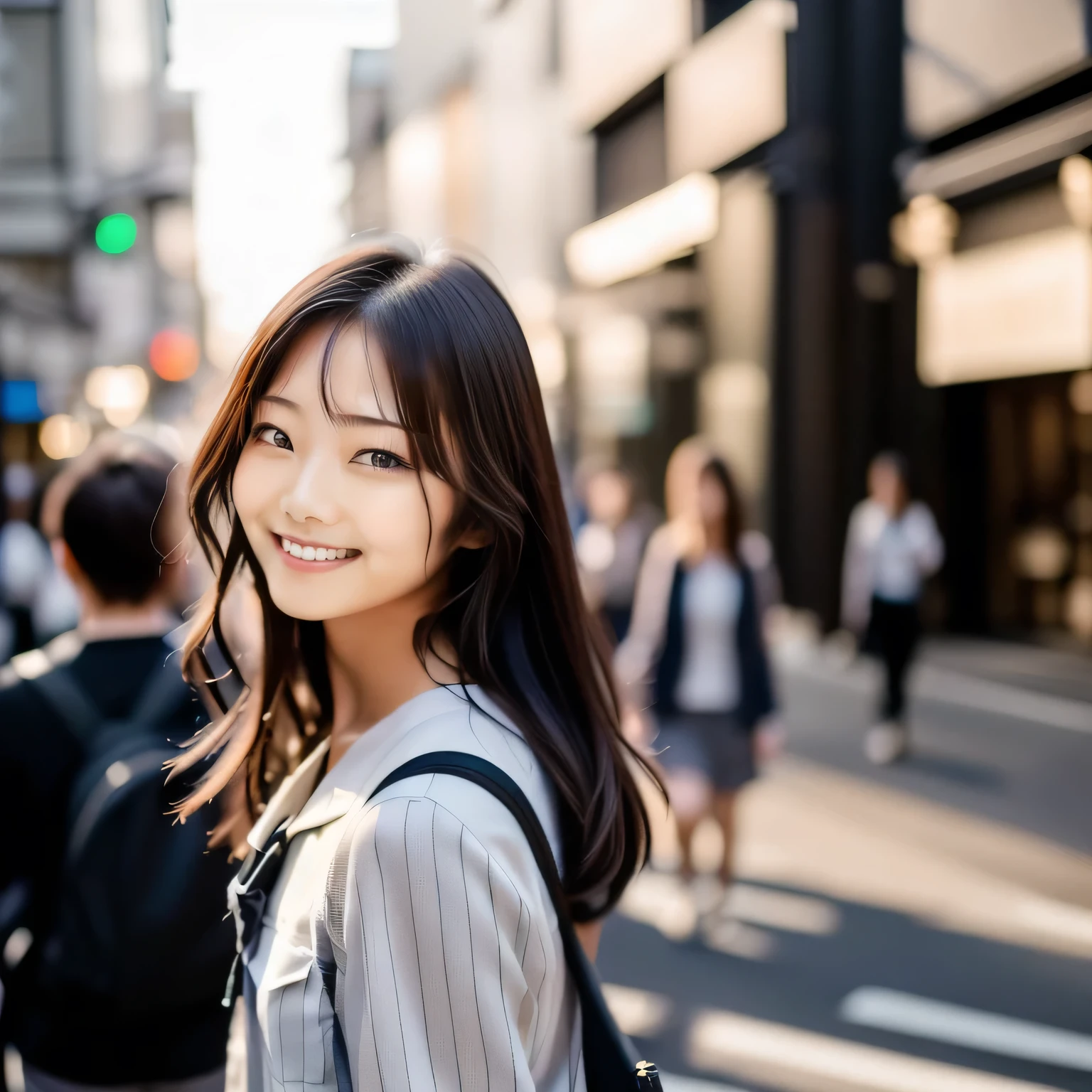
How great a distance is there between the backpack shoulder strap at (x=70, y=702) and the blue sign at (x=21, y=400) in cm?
1351

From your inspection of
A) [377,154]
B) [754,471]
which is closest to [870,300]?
[754,471]

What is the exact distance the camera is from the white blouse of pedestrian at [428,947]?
3.26 ft

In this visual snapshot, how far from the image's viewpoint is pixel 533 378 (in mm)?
1261

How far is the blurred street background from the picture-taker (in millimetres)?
1765

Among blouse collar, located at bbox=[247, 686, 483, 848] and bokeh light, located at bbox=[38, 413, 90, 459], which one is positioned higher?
bokeh light, located at bbox=[38, 413, 90, 459]

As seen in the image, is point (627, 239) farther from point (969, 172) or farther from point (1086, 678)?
point (1086, 678)

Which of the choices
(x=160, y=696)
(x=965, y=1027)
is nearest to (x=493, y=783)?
(x=160, y=696)

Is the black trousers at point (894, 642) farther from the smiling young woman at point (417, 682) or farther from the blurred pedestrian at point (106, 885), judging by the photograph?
the smiling young woman at point (417, 682)

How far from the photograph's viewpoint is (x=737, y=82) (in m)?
1.45

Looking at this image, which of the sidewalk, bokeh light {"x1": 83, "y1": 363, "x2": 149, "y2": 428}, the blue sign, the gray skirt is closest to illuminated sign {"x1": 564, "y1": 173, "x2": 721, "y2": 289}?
the gray skirt

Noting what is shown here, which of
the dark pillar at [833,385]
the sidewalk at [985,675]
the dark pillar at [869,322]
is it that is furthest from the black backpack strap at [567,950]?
the sidewalk at [985,675]

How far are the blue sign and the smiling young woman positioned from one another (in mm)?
14440

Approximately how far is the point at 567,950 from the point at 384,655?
1.21 ft

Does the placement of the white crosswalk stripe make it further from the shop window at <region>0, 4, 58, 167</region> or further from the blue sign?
the blue sign
